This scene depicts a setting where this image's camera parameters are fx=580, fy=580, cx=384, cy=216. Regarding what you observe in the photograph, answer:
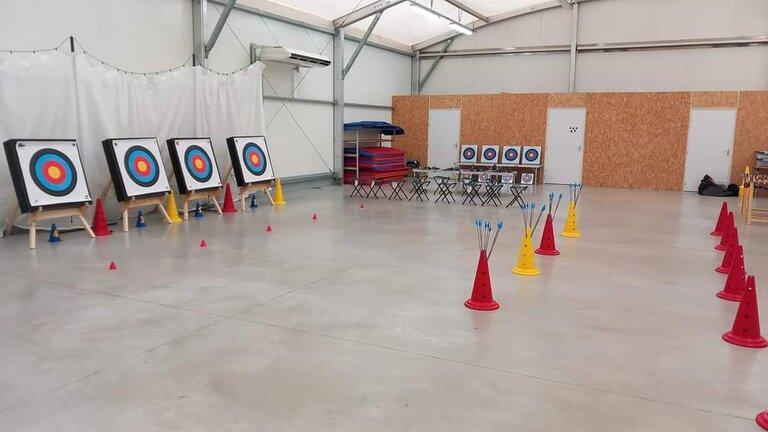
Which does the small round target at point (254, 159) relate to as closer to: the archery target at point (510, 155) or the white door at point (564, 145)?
the archery target at point (510, 155)

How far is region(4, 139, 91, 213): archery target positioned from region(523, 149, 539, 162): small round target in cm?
991

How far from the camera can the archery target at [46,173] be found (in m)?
5.77

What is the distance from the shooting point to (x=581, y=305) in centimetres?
397

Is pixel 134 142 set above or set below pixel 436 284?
above

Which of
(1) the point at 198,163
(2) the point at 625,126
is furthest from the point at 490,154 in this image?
(1) the point at 198,163

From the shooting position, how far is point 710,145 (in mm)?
12102

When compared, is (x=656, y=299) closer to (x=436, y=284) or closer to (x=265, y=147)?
(x=436, y=284)

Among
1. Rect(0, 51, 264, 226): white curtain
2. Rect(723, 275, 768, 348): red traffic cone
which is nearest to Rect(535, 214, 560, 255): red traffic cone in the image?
Rect(723, 275, 768, 348): red traffic cone

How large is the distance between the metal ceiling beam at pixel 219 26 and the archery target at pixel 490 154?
728cm

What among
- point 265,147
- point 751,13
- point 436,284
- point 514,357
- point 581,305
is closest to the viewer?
point 514,357

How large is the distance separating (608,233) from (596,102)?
701 centimetres

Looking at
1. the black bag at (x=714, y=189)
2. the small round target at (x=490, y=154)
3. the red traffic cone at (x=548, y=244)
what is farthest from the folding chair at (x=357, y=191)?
the black bag at (x=714, y=189)

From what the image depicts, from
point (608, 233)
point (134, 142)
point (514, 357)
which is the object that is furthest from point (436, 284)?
point (134, 142)

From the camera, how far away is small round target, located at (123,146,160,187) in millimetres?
6934
